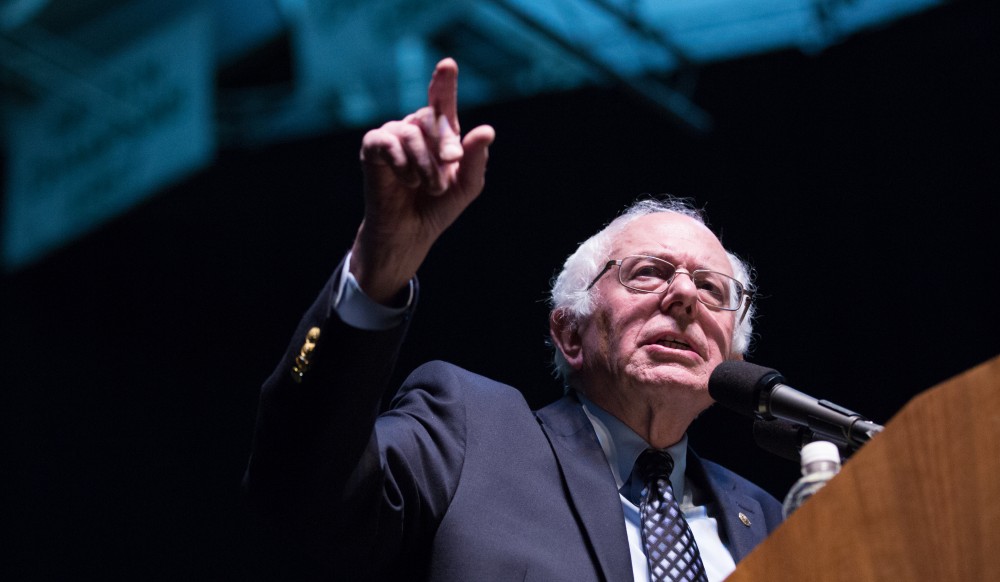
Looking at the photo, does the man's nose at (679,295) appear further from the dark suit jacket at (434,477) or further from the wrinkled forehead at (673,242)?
the dark suit jacket at (434,477)

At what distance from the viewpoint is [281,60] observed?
19.0 ft

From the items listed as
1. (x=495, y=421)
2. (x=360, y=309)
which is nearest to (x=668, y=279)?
(x=495, y=421)

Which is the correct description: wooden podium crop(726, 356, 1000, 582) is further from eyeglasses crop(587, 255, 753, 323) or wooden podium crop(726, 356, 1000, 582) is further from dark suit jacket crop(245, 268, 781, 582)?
eyeglasses crop(587, 255, 753, 323)

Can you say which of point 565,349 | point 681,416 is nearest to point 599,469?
point 681,416

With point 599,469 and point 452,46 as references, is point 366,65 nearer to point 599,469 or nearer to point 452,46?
point 452,46

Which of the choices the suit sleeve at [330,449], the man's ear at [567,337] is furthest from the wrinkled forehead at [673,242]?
the suit sleeve at [330,449]

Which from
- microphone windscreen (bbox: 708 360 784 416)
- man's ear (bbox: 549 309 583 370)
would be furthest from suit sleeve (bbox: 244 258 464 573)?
man's ear (bbox: 549 309 583 370)

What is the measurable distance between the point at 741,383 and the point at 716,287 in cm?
69

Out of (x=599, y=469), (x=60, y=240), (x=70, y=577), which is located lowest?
(x=70, y=577)

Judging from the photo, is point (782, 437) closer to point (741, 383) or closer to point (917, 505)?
point (741, 383)

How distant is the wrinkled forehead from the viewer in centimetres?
212

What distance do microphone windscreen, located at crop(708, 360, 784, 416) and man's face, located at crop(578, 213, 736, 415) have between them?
0.43 meters

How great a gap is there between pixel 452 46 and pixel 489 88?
279mm

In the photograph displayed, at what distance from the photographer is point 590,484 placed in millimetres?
1734
